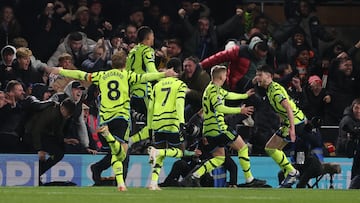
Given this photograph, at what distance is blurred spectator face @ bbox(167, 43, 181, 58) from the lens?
26.8 meters

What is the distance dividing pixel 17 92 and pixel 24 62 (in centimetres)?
87

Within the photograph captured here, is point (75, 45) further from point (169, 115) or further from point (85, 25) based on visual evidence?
point (169, 115)

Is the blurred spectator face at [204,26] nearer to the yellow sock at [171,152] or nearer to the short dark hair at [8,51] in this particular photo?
the short dark hair at [8,51]

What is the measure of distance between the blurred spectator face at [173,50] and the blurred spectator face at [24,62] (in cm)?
296

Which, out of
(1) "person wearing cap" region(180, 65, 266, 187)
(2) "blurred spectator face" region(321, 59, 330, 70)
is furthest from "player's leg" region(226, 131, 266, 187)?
(2) "blurred spectator face" region(321, 59, 330, 70)

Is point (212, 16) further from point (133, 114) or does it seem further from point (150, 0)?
point (133, 114)

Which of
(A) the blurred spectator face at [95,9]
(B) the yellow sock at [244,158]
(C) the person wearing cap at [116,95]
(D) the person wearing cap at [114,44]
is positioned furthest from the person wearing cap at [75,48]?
(C) the person wearing cap at [116,95]

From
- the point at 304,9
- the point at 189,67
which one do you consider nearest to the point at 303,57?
the point at 304,9

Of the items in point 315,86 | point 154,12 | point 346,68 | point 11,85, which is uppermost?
point 154,12

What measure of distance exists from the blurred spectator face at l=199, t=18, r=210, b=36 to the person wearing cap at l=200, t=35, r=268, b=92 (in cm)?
155

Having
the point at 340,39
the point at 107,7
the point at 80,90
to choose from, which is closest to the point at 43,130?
the point at 80,90

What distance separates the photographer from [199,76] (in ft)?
83.1

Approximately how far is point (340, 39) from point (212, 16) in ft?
10.2

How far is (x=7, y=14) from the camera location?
1081 inches
